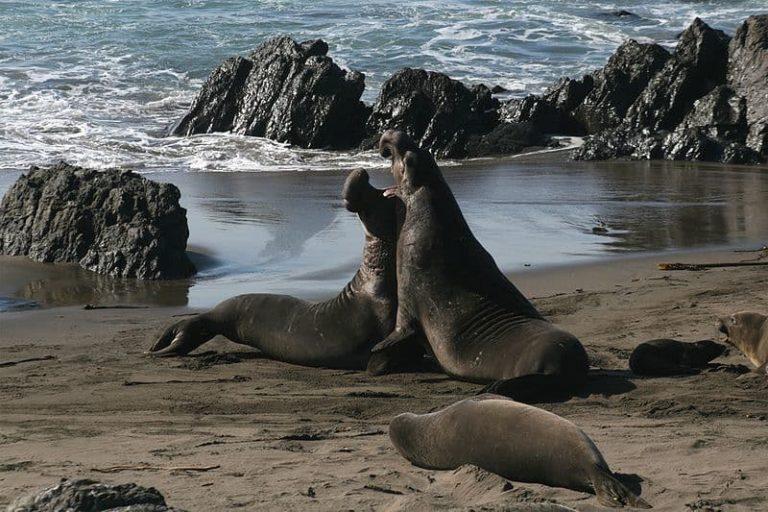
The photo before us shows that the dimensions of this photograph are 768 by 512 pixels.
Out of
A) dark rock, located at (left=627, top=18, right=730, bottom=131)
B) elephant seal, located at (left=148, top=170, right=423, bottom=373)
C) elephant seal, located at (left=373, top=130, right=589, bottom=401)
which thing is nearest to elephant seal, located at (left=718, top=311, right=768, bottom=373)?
elephant seal, located at (left=373, top=130, right=589, bottom=401)

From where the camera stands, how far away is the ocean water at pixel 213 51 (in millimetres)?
19609

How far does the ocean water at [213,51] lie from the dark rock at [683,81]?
14.2 feet

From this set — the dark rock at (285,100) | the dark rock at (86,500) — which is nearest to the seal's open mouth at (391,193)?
the dark rock at (86,500)

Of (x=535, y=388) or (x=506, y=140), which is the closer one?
(x=535, y=388)

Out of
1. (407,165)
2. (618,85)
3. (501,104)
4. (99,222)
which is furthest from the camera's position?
(501,104)

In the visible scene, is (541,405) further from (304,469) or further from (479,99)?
(479,99)

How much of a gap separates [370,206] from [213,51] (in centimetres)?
2270

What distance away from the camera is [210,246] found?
11.6 metres

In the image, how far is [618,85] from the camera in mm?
21234

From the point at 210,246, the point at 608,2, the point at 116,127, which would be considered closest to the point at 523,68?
the point at 116,127

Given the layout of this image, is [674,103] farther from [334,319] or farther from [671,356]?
[671,356]

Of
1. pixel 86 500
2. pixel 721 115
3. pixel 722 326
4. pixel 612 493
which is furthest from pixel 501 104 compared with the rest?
pixel 86 500

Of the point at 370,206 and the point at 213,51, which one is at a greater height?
the point at 370,206

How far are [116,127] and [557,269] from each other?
1264 cm
